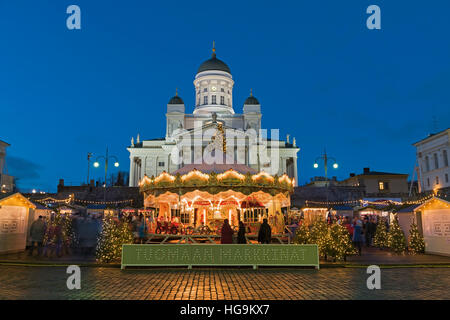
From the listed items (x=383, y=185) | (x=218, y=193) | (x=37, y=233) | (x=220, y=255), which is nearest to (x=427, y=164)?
(x=383, y=185)

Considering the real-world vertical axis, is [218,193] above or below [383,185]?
below

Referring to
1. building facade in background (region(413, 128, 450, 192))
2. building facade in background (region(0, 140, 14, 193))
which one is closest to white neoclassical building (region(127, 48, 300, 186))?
building facade in background (region(0, 140, 14, 193))

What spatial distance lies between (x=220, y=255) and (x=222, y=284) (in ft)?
9.59

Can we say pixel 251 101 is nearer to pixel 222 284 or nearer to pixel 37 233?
pixel 37 233

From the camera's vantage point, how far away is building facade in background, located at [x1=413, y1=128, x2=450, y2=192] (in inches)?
2189

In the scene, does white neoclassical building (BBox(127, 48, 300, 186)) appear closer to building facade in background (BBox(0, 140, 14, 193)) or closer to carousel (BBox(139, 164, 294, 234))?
building facade in background (BBox(0, 140, 14, 193))

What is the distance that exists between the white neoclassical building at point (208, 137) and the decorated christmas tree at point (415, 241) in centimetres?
3660

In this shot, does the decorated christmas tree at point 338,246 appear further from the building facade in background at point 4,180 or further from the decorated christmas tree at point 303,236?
the building facade in background at point 4,180

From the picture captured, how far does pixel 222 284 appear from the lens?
923 centimetres

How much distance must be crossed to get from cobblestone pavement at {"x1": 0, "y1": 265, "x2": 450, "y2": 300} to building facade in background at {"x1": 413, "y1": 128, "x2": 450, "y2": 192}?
2067 inches

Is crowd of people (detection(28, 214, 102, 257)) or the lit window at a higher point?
the lit window

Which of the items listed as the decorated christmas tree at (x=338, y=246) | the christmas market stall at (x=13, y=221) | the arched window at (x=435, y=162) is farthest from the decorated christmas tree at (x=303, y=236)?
the arched window at (x=435, y=162)

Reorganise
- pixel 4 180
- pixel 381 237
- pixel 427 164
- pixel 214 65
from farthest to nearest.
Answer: pixel 214 65, pixel 427 164, pixel 4 180, pixel 381 237
